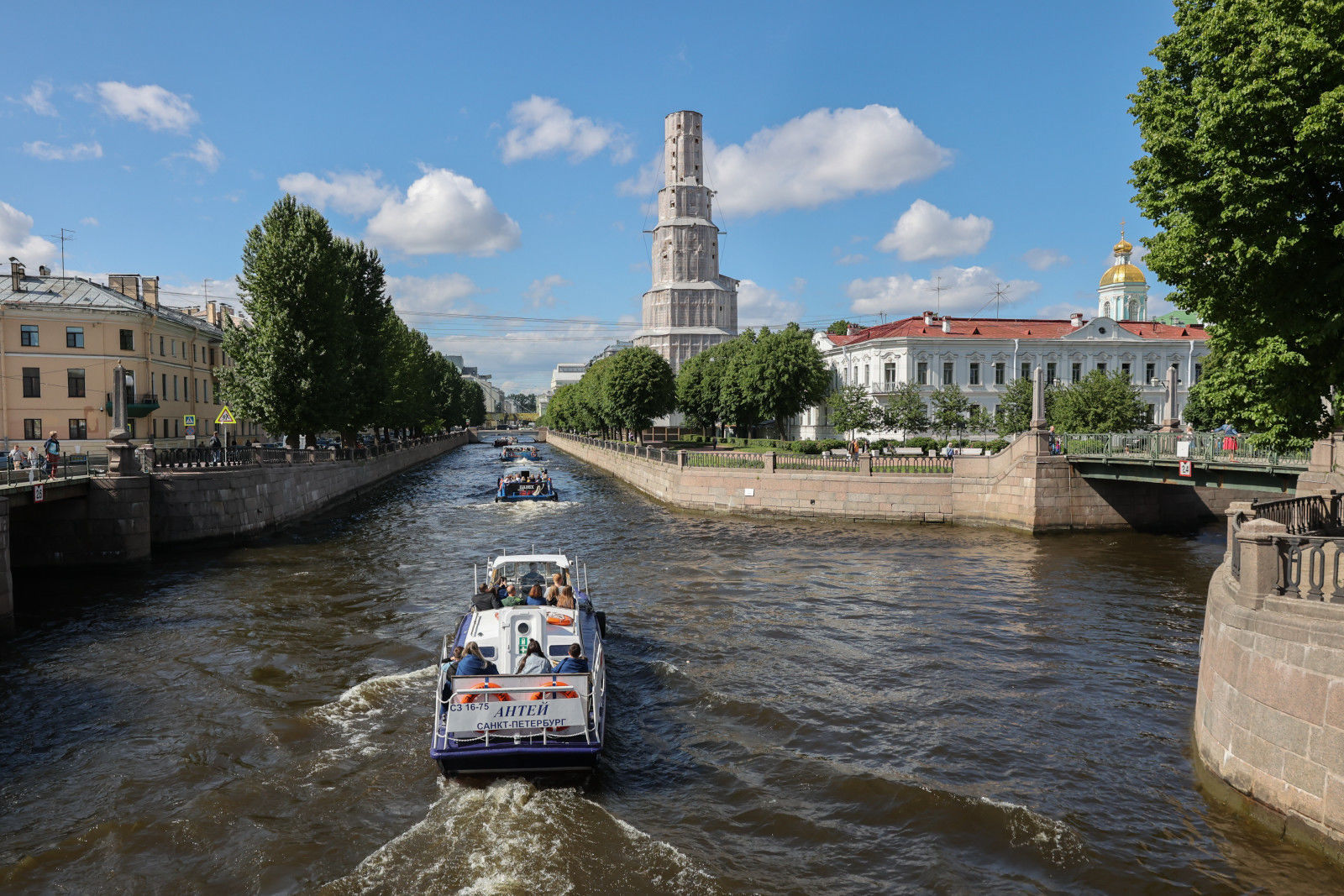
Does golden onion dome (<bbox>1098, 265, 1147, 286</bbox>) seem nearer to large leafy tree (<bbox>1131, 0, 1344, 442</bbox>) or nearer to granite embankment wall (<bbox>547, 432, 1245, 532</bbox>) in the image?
granite embankment wall (<bbox>547, 432, 1245, 532</bbox>)

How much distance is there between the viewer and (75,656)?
1792 cm

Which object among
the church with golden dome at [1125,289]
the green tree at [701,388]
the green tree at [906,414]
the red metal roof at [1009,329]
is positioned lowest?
the green tree at [906,414]

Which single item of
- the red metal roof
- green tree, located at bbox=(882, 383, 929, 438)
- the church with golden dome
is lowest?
green tree, located at bbox=(882, 383, 929, 438)

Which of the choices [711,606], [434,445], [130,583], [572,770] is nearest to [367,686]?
[572,770]

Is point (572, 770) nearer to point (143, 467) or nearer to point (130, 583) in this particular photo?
point (130, 583)

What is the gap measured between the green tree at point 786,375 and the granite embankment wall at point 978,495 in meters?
27.3

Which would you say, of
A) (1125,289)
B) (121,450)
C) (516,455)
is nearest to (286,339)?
(121,450)

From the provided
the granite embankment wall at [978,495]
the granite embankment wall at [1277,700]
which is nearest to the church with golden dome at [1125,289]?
the granite embankment wall at [978,495]

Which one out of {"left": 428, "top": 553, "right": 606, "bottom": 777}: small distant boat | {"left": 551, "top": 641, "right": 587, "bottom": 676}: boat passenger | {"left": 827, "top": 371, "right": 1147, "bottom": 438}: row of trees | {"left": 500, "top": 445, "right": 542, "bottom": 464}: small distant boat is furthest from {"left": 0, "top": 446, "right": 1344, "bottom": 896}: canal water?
{"left": 500, "top": 445, "right": 542, "bottom": 464}: small distant boat

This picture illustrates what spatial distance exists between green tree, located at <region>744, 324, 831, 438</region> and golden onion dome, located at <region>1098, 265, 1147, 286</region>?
53162 millimetres

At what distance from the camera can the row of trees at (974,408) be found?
5331 cm

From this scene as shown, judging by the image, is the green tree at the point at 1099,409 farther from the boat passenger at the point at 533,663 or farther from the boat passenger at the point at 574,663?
the boat passenger at the point at 533,663

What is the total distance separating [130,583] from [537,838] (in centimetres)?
2129

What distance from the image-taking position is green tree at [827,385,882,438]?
67188mm
